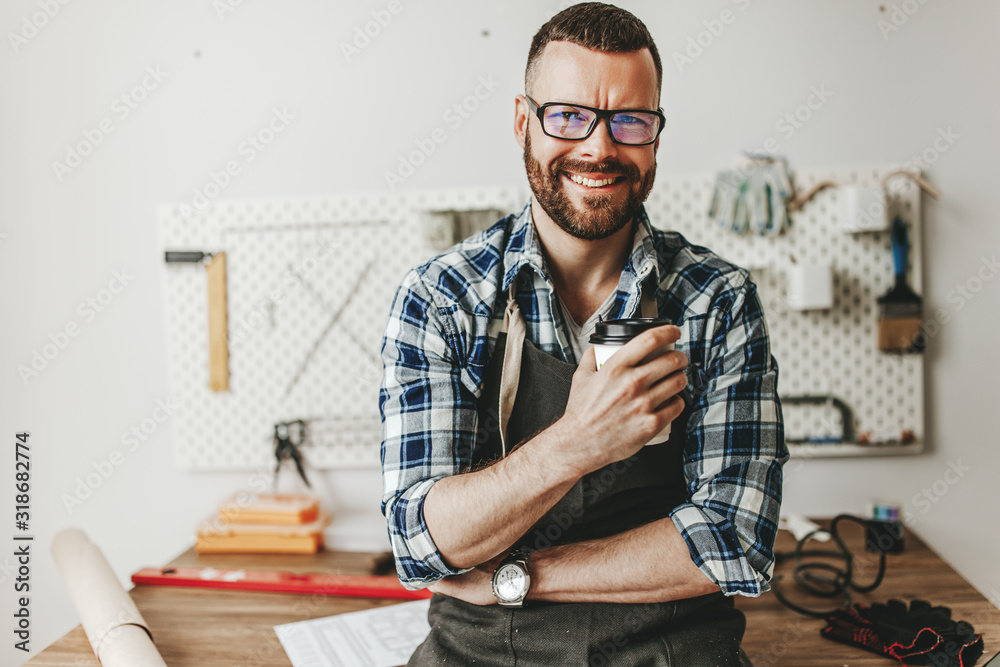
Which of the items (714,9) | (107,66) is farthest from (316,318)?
(714,9)

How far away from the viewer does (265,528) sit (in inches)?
68.4

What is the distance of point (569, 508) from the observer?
3.73 ft

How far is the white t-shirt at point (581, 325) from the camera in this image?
119cm

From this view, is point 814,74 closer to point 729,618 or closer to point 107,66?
point 729,618

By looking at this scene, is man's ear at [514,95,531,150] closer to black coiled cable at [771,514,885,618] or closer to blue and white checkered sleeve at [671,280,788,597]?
blue and white checkered sleeve at [671,280,788,597]

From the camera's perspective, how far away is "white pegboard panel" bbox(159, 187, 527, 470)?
1.84 metres

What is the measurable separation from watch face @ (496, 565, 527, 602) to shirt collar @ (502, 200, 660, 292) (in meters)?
0.44
